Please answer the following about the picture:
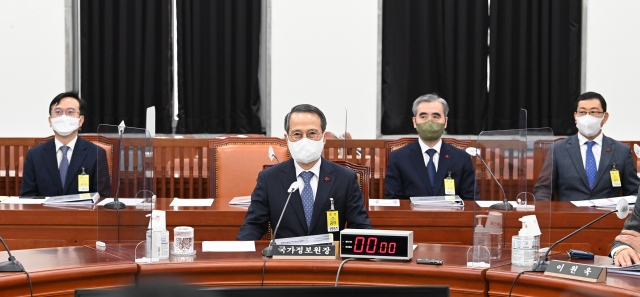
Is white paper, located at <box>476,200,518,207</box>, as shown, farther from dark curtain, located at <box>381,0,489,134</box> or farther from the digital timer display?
dark curtain, located at <box>381,0,489,134</box>

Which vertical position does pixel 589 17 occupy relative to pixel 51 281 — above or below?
above

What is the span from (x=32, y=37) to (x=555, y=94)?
501cm

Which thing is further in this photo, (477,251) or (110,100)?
(110,100)

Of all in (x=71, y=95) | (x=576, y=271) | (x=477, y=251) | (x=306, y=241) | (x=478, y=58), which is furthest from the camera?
(x=478, y=58)

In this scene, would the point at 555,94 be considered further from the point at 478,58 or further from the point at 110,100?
the point at 110,100

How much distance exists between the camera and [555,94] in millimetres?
7809

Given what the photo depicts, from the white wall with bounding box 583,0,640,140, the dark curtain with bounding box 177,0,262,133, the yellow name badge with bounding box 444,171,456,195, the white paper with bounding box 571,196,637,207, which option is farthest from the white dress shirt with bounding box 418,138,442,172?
the white wall with bounding box 583,0,640,140

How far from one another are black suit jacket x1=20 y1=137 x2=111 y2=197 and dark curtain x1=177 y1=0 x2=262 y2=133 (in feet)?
9.56

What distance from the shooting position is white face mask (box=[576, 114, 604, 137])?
17.0 feet

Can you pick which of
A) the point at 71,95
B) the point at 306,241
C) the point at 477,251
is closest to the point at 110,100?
the point at 71,95

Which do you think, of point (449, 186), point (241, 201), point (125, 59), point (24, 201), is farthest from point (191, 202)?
point (125, 59)

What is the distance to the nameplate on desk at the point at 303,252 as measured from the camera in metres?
2.96

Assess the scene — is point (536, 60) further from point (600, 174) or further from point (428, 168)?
point (428, 168)

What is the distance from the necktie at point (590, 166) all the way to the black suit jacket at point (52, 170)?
118 inches
